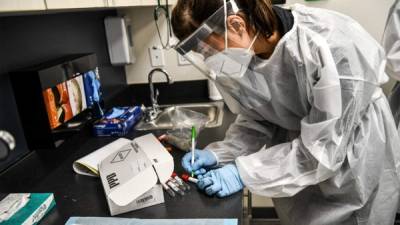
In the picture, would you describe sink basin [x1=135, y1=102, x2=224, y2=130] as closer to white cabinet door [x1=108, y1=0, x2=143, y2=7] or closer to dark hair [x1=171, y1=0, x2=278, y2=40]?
white cabinet door [x1=108, y1=0, x2=143, y2=7]

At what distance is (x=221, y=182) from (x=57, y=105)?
66 cm

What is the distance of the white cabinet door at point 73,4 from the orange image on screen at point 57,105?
356mm

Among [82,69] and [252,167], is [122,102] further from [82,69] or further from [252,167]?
[252,167]

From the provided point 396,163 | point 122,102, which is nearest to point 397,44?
point 396,163

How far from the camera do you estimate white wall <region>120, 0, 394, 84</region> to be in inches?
63.6

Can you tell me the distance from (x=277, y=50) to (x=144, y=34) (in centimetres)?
114

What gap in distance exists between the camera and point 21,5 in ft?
1.95

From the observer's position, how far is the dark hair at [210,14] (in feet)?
2.55

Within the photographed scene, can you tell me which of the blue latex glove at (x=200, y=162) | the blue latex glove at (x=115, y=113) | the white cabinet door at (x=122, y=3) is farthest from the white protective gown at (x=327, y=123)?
the blue latex glove at (x=115, y=113)

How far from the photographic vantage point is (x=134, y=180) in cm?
81

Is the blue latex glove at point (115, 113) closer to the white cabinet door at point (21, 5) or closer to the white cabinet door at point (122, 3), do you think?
the white cabinet door at point (122, 3)

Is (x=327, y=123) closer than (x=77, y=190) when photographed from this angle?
Yes

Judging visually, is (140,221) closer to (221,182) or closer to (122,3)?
(221,182)

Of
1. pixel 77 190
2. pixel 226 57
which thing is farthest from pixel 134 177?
pixel 226 57
